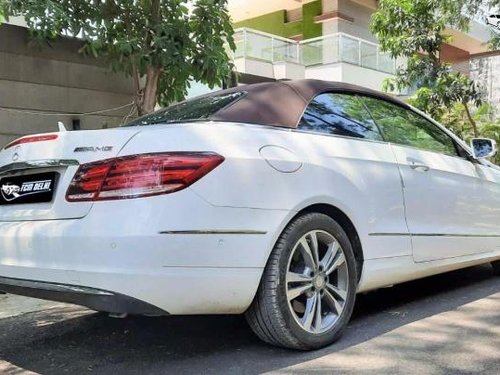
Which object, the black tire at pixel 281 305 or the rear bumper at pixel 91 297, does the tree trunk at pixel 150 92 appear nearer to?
the black tire at pixel 281 305

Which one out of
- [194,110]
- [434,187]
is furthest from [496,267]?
[194,110]

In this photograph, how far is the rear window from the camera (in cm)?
383

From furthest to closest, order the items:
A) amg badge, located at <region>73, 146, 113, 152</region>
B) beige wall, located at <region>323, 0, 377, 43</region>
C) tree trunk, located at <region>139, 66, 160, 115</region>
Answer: beige wall, located at <region>323, 0, 377, 43</region> < tree trunk, located at <region>139, 66, 160, 115</region> < amg badge, located at <region>73, 146, 113, 152</region>

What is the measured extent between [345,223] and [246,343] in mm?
955

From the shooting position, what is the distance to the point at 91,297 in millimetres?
3066

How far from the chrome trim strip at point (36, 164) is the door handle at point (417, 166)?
2.35m

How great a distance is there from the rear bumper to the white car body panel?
37 millimetres

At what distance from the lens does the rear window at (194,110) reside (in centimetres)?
383

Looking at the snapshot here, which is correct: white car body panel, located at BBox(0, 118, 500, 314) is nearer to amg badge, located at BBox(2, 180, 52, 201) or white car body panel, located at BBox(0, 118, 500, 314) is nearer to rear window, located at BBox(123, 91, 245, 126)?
amg badge, located at BBox(2, 180, 52, 201)

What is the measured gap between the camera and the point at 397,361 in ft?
11.2

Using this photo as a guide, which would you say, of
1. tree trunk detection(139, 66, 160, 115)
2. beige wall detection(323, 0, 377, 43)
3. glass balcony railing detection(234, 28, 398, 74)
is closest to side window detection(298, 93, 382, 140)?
tree trunk detection(139, 66, 160, 115)

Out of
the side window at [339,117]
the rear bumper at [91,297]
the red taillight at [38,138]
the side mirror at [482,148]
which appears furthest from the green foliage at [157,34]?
the rear bumper at [91,297]

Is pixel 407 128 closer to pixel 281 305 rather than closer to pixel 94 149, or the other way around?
pixel 281 305

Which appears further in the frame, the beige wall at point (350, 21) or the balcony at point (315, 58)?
the beige wall at point (350, 21)
